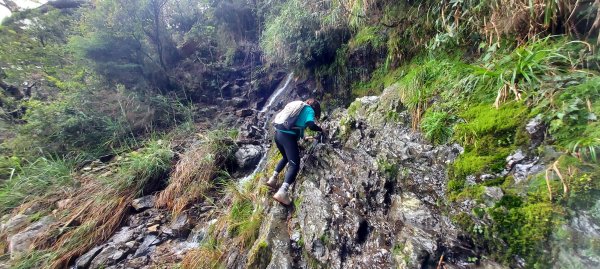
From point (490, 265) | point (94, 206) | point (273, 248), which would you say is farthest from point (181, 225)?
point (490, 265)

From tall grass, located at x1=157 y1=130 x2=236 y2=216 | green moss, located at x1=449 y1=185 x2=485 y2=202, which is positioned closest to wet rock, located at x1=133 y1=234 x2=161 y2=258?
tall grass, located at x1=157 y1=130 x2=236 y2=216

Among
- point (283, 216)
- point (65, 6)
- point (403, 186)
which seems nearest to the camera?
point (403, 186)

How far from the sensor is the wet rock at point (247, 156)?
6.27 m

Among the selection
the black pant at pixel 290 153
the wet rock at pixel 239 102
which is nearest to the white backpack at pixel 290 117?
the black pant at pixel 290 153

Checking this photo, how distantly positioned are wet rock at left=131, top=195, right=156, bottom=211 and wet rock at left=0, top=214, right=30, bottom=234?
6.09 ft

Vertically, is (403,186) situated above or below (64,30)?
below

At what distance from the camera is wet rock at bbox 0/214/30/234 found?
15.9 ft

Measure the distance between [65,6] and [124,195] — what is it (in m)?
9.38

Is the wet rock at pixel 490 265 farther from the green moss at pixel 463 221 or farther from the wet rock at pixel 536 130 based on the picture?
the wet rock at pixel 536 130

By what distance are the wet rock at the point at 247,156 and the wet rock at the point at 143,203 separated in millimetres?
1987

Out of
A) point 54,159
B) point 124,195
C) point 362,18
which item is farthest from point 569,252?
point 54,159

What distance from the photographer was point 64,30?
9.00 m

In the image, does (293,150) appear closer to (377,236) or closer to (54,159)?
(377,236)

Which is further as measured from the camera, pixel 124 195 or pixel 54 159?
pixel 54 159
